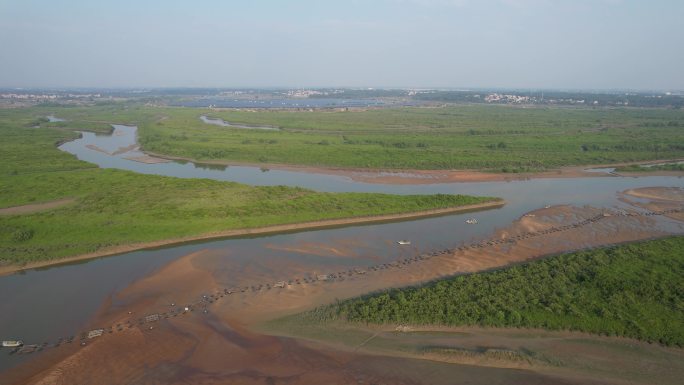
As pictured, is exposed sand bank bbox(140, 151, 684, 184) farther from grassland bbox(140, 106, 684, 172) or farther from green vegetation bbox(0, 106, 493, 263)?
green vegetation bbox(0, 106, 493, 263)

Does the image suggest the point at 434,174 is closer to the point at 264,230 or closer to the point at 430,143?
the point at 430,143

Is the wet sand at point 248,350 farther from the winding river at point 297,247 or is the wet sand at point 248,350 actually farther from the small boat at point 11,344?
the winding river at point 297,247

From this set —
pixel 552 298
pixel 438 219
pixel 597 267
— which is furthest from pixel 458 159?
pixel 552 298

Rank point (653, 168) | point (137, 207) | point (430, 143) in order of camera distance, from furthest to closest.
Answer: point (430, 143)
point (653, 168)
point (137, 207)

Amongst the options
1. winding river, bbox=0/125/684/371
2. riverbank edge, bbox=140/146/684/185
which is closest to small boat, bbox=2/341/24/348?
winding river, bbox=0/125/684/371

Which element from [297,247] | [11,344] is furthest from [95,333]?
[297,247]

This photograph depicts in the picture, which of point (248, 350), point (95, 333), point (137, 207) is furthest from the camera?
point (137, 207)
